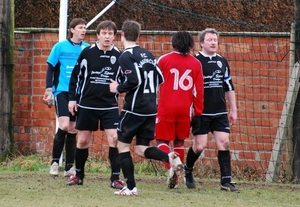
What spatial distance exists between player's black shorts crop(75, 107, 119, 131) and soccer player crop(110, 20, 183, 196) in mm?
816

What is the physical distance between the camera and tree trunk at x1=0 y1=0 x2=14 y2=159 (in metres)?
13.3

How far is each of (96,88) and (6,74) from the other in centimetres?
371

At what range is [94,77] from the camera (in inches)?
396

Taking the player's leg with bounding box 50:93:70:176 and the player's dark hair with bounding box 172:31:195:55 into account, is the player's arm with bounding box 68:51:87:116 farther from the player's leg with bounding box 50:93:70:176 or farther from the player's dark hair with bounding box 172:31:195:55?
the player's dark hair with bounding box 172:31:195:55

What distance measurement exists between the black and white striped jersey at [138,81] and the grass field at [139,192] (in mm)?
983

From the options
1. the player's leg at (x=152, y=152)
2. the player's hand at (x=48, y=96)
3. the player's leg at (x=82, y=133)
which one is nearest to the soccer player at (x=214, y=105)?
the player's leg at (x=152, y=152)

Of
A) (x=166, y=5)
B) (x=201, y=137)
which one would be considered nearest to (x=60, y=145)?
(x=201, y=137)

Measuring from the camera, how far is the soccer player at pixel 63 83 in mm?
11102

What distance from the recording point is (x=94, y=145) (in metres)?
13.5

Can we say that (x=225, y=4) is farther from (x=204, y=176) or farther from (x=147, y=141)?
(x=147, y=141)

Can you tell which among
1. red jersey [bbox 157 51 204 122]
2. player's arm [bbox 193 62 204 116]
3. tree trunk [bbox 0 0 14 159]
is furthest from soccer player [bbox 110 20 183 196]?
tree trunk [bbox 0 0 14 159]

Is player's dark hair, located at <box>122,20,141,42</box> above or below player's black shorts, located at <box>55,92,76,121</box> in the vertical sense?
above

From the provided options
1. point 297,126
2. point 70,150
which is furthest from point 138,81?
point 297,126

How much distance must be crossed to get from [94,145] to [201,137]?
344cm
